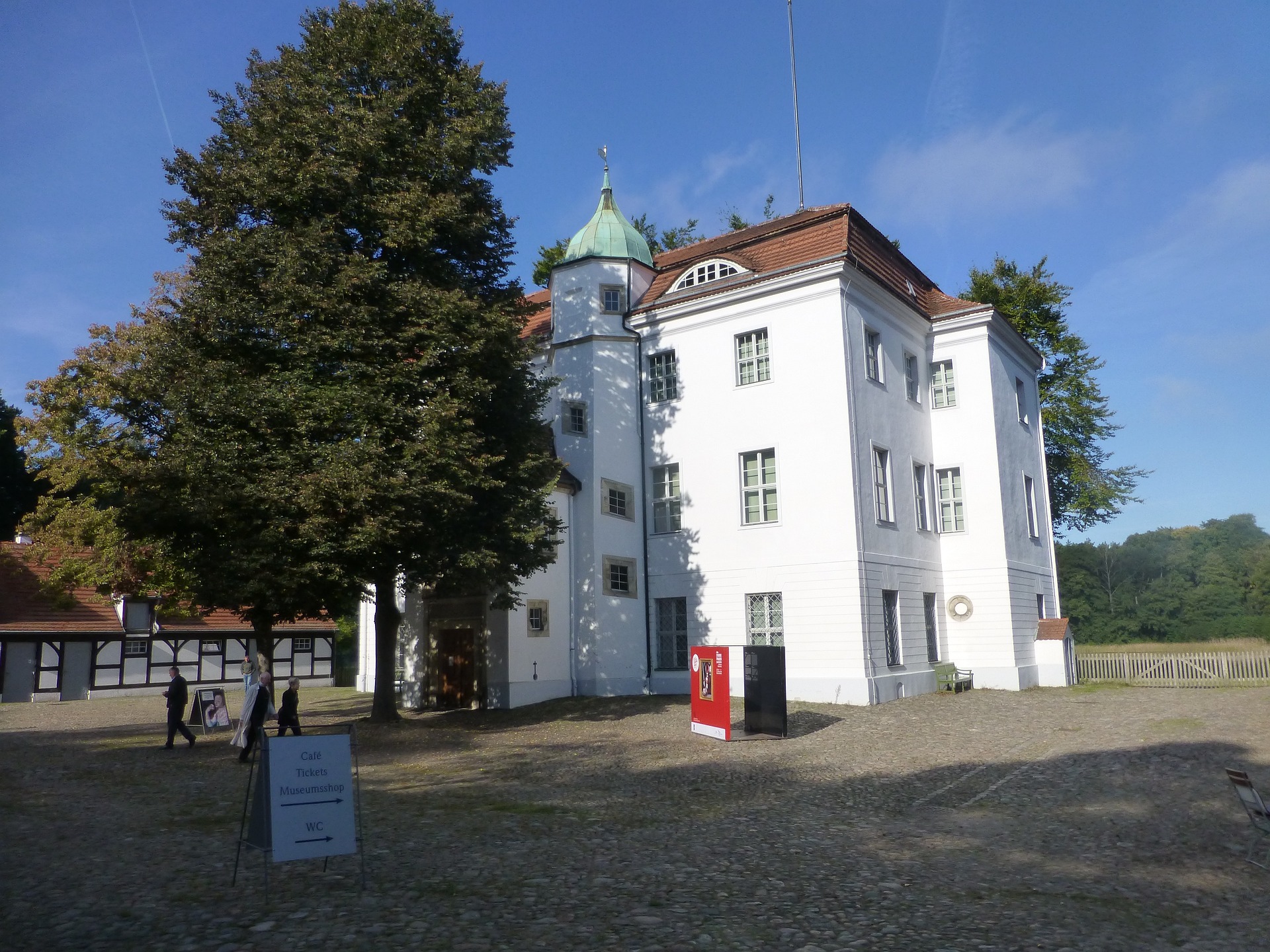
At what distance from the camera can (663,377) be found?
2694cm

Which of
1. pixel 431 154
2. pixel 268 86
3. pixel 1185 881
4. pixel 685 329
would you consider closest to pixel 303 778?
pixel 1185 881

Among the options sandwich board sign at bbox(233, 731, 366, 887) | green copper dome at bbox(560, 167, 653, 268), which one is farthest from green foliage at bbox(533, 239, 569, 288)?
sandwich board sign at bbox(233, 731, 366, 887)

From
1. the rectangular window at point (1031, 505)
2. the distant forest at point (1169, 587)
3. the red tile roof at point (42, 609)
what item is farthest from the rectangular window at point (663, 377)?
the distant forest at point (1169, 587)

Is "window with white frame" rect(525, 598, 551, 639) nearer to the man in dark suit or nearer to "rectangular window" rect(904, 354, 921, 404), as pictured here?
the man in dark suit

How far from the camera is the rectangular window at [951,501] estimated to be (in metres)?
27.3

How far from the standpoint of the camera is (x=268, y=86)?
1930 centimetres

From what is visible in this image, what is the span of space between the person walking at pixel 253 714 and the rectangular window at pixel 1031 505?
2201 cm

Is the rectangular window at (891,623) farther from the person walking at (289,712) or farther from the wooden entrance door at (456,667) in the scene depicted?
the person walking at (289,712)

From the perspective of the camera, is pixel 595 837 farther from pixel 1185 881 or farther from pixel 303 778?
pixel 1185 881

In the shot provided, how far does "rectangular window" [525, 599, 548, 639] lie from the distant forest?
4495cm

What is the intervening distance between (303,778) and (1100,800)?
9029mm

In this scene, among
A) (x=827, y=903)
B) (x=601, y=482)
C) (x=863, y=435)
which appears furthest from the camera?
(x=601, y=482)

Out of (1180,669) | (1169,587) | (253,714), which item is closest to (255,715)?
(253,714)

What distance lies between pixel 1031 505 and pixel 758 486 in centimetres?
1036
